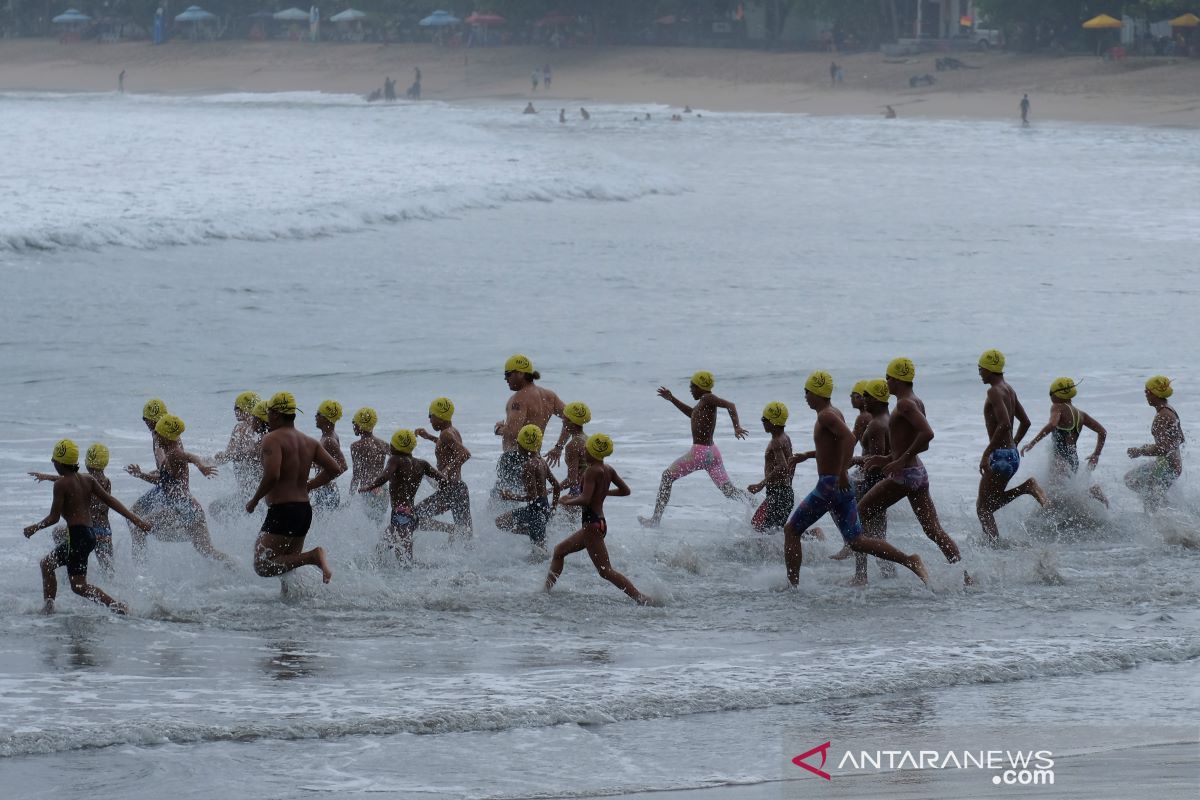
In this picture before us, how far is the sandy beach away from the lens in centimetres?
6956

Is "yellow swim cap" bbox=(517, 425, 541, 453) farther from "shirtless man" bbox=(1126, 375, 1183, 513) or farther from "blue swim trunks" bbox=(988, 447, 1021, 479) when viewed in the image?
"shirtless man" bbox=(1126, 375, 1183, 513)

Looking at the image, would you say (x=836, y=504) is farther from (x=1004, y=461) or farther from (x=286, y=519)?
(x=286, y=519)

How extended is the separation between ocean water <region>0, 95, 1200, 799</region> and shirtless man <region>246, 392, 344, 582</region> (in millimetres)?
264

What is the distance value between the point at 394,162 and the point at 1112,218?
22.6 meters

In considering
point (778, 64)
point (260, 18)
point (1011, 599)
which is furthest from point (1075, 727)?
point (260, 18)

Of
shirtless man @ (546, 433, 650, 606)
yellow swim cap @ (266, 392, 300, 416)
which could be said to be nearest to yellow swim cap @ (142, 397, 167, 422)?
yellow swim cap @ (266, 392, 300, 416)

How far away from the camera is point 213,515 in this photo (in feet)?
37.5

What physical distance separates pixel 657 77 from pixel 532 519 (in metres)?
79.1

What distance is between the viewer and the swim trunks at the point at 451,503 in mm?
11297

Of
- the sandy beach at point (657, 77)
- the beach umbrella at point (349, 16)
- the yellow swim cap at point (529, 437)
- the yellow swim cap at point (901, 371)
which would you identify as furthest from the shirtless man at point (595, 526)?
the beach umbrella at point (349, 16)

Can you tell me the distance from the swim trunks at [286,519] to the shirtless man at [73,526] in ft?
2.76

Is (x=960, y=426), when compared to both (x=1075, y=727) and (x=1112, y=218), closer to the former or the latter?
(x=1075, y=727)

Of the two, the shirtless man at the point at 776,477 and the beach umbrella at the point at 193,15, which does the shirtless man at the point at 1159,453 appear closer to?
the shirtless man at the point at 776,477

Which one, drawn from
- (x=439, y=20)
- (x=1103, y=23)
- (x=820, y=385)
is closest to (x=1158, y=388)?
(x=820, y=385)
